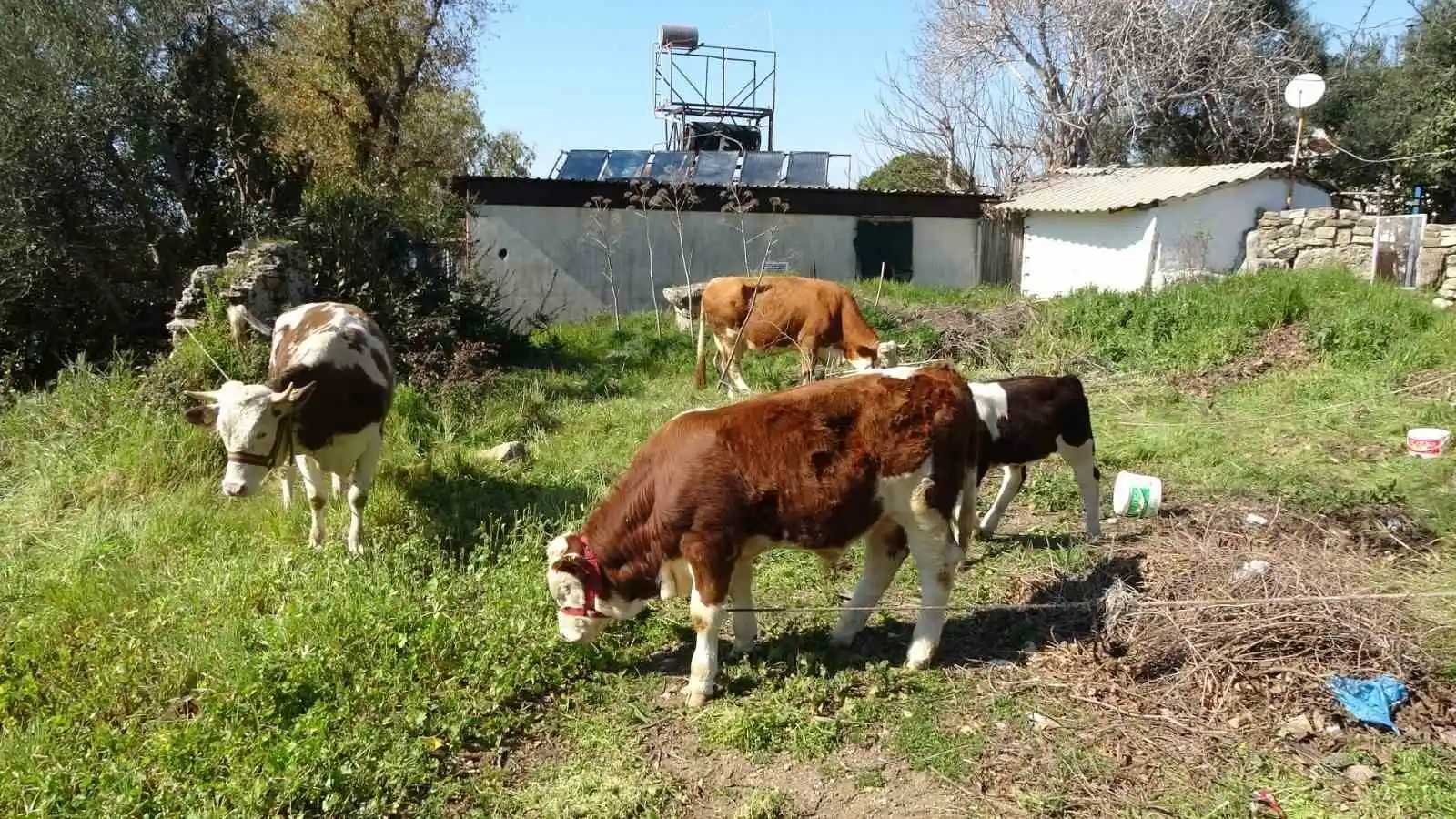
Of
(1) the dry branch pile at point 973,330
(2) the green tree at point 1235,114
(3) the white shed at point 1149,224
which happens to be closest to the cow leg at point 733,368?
(1) the dry branch pile at point 973,330

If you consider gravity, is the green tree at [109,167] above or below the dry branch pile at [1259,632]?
above

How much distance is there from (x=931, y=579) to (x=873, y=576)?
389 millimetres

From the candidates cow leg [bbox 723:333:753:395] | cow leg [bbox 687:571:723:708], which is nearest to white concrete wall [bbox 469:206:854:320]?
cow leg [bbox 723:333:753:395]

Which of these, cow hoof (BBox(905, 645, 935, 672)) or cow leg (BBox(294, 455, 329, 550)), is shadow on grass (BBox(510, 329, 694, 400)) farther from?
cow hoof (BBox(905, 645, 935, 672))

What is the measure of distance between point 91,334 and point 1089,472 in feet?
38.0

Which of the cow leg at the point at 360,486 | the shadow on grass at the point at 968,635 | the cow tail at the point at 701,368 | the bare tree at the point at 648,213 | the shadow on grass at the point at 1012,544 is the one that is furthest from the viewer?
the bare tree at the point at 648,213

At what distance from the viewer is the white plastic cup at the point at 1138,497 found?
690 centimetres

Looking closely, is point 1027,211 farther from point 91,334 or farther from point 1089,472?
point 91,334

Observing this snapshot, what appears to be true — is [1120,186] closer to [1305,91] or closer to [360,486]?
[1305,91]

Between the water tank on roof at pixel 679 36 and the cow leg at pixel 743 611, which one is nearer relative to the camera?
the cow leg at pixel 743 611

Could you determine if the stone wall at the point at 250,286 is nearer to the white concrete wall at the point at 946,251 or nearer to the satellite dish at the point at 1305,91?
the white concrete wall at the point at 946,251

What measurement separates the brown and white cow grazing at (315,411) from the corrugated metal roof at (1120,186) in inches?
570

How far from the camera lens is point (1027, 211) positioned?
789 inches

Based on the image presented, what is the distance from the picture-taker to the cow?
616cm
